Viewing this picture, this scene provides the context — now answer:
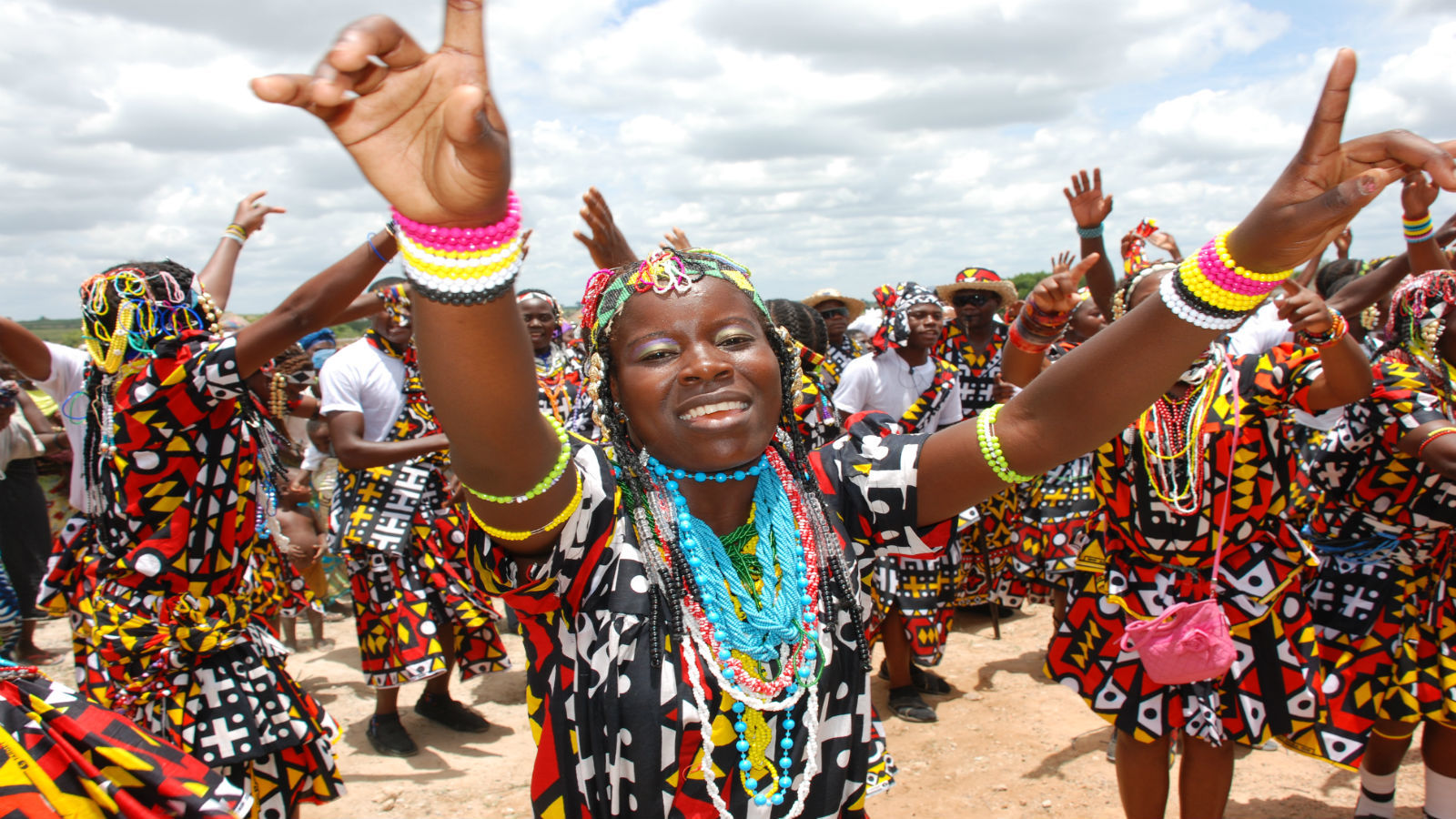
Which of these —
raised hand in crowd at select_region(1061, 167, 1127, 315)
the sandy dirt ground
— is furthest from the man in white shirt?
raised hand in crowd at select_region(1061, 167, 1127, 315)

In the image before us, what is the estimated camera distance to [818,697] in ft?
6.20

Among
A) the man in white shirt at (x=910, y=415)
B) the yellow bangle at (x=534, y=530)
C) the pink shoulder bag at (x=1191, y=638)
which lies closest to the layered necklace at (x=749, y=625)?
the yellow bangle at (x=534, y=530)

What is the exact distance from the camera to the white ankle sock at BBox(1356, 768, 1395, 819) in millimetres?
3842

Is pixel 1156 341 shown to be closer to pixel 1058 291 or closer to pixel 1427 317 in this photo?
pixel 1058 291

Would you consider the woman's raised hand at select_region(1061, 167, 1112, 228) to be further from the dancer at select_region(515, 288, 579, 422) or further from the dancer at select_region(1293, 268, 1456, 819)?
the dancer at select_region(515, 288, 579, 422)

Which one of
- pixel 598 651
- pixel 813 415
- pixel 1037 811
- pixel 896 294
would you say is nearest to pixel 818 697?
pixel 598 651

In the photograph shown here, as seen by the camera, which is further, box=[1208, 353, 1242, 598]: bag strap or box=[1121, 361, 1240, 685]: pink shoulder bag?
box=[1208, 353, 1242, 598]: bag strap

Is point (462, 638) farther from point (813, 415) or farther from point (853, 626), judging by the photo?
point (853, 626)

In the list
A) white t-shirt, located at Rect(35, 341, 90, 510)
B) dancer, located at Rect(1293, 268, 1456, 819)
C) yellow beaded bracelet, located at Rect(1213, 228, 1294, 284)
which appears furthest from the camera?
white t-shirt, located at Rect(35, 341, 90, 510)

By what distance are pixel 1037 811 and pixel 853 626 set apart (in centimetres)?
298

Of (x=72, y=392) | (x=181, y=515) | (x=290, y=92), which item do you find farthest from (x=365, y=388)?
(x=290, y=92)

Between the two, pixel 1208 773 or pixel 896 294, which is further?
pixel 896 294

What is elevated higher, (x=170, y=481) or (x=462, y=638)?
(x=170, y=481)

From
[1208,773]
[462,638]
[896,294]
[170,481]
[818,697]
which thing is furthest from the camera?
[896,294]
